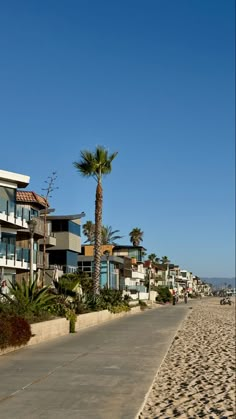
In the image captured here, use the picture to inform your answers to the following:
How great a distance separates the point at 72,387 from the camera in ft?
31.7

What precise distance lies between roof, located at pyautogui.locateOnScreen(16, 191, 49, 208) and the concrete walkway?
2752cm

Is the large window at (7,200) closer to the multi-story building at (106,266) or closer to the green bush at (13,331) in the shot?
the multi-story building at (106,266)

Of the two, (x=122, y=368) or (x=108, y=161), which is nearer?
(x=122, y=368)

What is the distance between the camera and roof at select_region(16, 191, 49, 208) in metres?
44.4

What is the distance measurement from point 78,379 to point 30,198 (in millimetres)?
35213

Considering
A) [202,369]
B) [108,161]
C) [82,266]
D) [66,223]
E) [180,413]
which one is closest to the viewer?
[180,413]

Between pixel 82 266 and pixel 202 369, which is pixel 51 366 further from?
pixel 82 266

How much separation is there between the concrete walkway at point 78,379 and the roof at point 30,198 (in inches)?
1083

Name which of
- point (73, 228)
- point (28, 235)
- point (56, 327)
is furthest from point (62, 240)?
point (56, 327)

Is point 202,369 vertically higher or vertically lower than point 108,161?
lower

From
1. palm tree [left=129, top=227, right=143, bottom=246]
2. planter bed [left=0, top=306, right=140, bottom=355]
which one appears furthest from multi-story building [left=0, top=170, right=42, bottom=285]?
palm tree [left=129, top=227, right=143, bottom=246]

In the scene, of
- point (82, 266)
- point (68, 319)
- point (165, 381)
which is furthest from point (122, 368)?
point (82, 266)

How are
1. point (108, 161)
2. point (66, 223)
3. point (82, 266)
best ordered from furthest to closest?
A: point (82, 266) → point (66, 223) → point (108, 161)

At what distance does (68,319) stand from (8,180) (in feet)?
60.5
